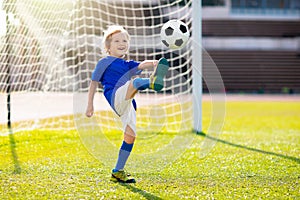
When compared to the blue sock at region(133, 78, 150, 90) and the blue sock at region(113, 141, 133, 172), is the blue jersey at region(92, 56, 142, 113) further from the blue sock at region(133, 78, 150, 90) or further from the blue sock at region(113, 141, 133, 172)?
the blue sock at region(113, 141, 133, 172)

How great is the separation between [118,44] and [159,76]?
617 millimetres

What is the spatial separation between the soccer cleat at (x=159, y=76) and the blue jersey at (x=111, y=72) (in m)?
0.43

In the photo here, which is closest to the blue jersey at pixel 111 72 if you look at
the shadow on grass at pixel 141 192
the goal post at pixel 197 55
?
the shadow on grass at pixel 141 192

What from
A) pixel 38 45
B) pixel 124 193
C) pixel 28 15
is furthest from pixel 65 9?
pixel 124 193

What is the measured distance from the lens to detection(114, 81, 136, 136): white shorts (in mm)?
3482

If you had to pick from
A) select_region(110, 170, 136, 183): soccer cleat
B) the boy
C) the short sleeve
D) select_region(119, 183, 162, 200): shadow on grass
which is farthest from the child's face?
select_region(119, 183, 162, 200): shadow on grass

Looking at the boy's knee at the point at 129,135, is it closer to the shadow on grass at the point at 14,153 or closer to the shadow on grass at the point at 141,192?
the shadow on grass at the point at 141,192

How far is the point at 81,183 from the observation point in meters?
3.42

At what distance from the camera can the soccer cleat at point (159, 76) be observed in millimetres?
3197

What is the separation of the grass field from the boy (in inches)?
9.2

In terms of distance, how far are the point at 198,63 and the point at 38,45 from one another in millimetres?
3582

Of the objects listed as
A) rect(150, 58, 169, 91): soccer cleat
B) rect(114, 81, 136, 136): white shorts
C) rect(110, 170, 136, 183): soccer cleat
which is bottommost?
rect(110, 170, 136, 183): soccer cleat

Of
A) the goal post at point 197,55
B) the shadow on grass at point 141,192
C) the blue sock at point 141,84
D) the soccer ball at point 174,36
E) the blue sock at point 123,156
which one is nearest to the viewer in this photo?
the shadow on grass at point 141,192

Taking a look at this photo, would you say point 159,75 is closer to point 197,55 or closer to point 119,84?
point 119,84
